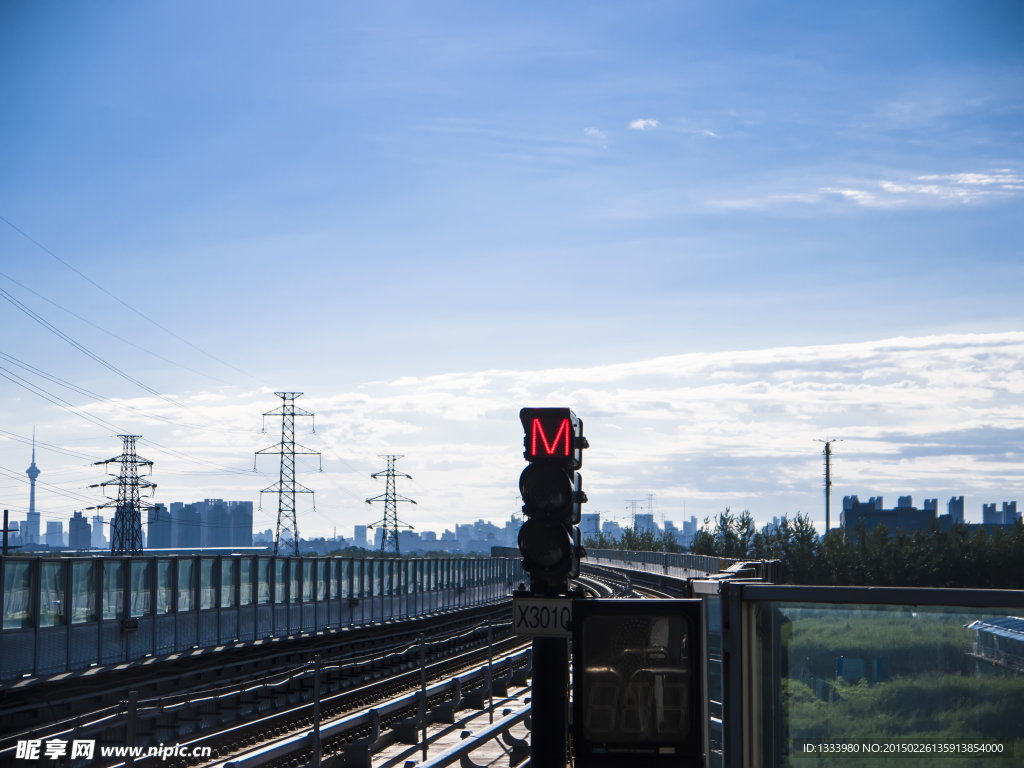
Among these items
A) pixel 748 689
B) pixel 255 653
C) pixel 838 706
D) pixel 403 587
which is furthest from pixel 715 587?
pixel 403 587

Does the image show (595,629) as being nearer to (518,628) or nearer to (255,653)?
(518,628)

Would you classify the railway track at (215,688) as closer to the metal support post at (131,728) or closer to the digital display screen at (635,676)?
the metal support post at (131,728)

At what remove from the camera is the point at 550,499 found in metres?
6.78

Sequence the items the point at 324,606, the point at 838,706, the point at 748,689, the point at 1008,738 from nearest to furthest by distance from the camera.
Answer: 1. the point at 1008,738
2. the point at 838,706
3. the point at 748,689
4. the point at 324,606

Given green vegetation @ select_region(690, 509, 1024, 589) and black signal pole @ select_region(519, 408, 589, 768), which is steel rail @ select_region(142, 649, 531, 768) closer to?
black signal pole @ select_region(519, 408, 589, 768)

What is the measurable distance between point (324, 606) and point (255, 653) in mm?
7006

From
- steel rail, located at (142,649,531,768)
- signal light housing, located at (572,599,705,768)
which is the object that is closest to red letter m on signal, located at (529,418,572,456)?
signal light housing, located at (572,599,705,768)

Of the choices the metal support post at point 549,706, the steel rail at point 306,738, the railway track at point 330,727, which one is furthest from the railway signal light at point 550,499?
the railway track at point 330,727

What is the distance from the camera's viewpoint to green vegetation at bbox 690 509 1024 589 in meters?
107

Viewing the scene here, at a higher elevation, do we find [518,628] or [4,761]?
[518,628]

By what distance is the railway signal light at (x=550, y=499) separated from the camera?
6.66 m

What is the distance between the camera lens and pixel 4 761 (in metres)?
11.2

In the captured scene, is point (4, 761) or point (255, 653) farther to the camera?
point (255, 653)

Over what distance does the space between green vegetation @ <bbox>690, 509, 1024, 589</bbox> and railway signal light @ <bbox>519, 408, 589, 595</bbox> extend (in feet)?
338
